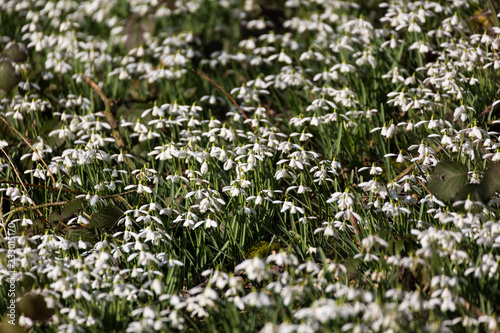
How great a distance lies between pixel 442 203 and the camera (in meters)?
2.26

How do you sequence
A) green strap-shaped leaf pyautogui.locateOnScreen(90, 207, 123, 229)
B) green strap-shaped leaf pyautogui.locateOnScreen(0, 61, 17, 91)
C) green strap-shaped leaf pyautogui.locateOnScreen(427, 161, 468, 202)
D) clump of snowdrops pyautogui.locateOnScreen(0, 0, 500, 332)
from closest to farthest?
clump of snowdrops pyautogui.locateOnScreen(0, 0, 500, 332), green strap-shaped leaf pyautogui.locateOnScreen(427, 161, 468, 202), green strap-shaped leaf pyautogui.locateOnScreen(90, 207, 123, 229), green strap-shaped leaf pyautogui.locateOnScreen(0, 61, 17, 91)

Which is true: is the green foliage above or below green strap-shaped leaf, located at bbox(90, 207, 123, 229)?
above

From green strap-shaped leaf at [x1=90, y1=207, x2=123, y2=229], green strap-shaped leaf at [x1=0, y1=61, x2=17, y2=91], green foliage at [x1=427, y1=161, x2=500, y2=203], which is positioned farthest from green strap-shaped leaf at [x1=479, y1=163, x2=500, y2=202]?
green strap-shaped leaf at [x1=0, y1=61, x2=17, y2=91]

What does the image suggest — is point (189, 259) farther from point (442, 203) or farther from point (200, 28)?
point (200, 28)

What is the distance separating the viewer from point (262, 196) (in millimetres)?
2670

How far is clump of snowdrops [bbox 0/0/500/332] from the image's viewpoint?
2.01 metres

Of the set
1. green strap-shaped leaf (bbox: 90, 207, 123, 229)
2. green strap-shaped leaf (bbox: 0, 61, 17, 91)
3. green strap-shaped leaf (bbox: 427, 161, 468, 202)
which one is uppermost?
green strap-shaped leaf (bbox: 0, 61, 17, 91)

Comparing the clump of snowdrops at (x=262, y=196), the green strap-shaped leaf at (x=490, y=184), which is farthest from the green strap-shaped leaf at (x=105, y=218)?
the green strap-shaped leaf at (x=490, y=184)

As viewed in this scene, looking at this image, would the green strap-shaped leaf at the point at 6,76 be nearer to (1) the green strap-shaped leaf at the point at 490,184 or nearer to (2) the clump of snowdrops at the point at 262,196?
(2) the clump of snowdrops at the point at 262,196

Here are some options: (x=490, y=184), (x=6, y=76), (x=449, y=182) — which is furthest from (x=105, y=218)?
(x=490, y=184)

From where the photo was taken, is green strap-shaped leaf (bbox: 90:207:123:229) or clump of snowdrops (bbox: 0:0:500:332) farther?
green strap-shaped leaf (bbox: 90:207:123:229)

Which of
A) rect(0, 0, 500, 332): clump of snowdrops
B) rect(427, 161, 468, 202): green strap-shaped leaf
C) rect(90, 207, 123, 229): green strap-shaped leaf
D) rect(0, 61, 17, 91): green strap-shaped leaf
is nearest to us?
rect(0, 0, 500, 332): clump of snowdrops

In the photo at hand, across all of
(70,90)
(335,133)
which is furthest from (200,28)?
(335,133)

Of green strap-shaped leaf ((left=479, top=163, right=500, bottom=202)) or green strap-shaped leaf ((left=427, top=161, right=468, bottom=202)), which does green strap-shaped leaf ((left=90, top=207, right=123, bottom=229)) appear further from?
green strap-shaped leaf ((left=479, top=163, right=500, bottom=202))
